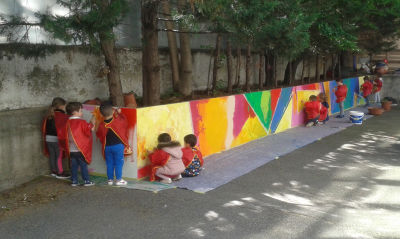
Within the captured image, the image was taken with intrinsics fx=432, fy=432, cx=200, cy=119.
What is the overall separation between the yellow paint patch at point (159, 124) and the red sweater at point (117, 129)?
0.68 ft

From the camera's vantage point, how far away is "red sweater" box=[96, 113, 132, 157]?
673 cm

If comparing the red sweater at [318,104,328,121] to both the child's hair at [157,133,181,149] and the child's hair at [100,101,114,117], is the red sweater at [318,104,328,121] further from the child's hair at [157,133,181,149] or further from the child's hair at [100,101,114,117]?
A: the child's hair at [100,101,114,117]

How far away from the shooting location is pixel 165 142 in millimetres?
7176

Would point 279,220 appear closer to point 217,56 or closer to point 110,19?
point 110,19

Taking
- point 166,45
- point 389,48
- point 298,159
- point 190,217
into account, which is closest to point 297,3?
point 166,45

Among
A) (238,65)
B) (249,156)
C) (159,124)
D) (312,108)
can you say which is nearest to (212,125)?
(249,156)

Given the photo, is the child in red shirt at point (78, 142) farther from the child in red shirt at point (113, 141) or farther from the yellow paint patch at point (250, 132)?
the yellow paint patch at point (250, 132)

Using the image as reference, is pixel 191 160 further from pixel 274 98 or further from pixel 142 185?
pixel 274 98

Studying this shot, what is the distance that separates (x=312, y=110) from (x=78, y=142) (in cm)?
797

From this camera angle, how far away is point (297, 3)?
11.3 m

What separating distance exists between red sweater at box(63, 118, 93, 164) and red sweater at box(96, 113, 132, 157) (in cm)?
Answer: 19

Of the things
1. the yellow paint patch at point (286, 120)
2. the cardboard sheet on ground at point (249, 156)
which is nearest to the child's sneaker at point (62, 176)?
the cardboard sheet on ground at point (249, 156)

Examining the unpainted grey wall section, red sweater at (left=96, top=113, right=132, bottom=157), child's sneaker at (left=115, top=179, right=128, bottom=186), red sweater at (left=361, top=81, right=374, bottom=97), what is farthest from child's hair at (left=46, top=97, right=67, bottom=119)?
red sweater at (left=361, top=81, right=374, bottom=97)

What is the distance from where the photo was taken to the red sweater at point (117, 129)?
22.1ft
